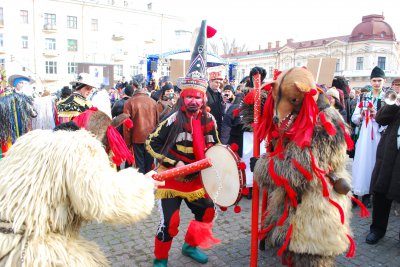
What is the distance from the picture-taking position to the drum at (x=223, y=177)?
2.85m

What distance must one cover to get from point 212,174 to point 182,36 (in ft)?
167

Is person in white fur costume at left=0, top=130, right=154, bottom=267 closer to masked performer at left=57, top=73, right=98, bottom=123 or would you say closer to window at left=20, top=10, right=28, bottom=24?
masked performer at left=57, top=73, right=98, bottom=123

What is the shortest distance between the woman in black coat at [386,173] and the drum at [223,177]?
2078 mm

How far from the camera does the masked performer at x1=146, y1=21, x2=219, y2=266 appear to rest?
327 centimetres

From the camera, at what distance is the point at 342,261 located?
3721mm

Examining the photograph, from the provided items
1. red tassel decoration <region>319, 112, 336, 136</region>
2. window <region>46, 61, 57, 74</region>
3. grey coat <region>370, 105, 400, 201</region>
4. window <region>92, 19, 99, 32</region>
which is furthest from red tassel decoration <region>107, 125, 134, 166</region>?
window <region>92, 19, 99, 32</region>

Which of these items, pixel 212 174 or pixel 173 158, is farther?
pixel 173 158

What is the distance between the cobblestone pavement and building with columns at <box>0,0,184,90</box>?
1496 inches

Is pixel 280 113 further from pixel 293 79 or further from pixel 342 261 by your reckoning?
pixel 342 261

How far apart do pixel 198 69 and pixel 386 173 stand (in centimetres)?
253

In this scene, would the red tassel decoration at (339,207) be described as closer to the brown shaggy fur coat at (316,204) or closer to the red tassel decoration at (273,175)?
the brown shaggy fur coat at (316,204)

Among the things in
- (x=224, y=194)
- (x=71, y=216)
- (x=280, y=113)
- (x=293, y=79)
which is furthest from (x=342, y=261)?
(x=71, y=216)

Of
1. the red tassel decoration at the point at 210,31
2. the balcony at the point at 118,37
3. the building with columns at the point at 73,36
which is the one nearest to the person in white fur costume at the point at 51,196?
the red tassel decoration at the point at 210,31

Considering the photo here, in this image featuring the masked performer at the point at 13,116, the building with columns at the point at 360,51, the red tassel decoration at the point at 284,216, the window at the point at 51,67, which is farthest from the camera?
the building with columns at the point at 360,51
